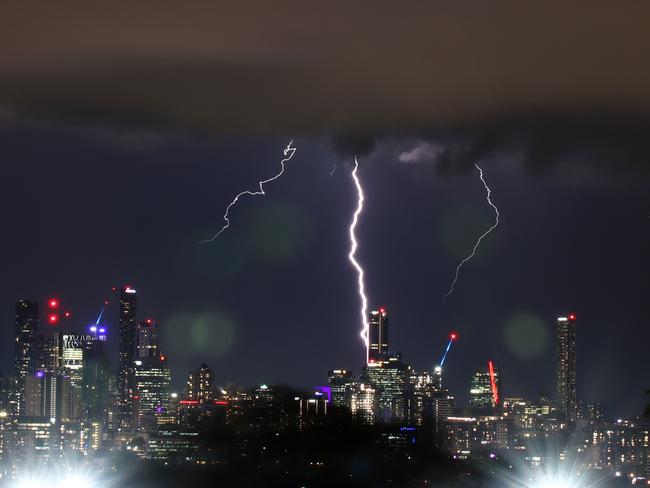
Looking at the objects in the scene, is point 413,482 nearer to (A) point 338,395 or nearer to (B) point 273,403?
(B) point 273,403

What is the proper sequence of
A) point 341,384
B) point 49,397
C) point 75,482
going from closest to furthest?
point 75,482, point 341,384, point 49,397

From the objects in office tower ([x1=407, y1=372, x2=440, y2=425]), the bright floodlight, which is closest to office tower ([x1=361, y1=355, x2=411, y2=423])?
office tower ([x1=407, y1=372, x2=440, y2=425])

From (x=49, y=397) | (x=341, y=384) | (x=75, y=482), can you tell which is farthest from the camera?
(x=49, y=397)

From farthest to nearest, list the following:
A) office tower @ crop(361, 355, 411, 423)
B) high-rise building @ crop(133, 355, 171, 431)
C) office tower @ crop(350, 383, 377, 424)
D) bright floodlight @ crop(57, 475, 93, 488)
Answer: high-rise building @ crop(133, 355, 171, 431)
office tower @ crop(361, 355, 411, 423)
office tower @ crop(350, 383, 377, 424)
bright floodlight @ crop(57, 475, 93, 488)

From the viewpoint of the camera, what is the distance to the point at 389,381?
78.2 m

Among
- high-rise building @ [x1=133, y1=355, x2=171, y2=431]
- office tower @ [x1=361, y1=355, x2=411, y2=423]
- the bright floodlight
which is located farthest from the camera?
high-rise building @ [x1=133, y1=355, x2=171, y2=431]

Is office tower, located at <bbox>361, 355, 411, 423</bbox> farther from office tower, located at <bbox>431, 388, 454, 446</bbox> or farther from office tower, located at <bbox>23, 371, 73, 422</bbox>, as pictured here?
office tower, located at <bbox>23, 371, 73, 422</bbox>

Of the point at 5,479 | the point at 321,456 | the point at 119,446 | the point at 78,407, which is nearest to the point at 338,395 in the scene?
the point at 119,446

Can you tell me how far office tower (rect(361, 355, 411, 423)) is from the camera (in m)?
74.7

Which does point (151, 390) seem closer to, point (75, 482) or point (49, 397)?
point (49, 397)

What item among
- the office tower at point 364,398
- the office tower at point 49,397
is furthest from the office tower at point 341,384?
the office tower at point 49,397

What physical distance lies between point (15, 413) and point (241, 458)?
47956 mm

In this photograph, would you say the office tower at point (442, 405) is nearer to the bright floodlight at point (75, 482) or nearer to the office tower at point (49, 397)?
the office tower at point (49, 397)

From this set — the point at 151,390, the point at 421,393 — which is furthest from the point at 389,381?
the point at 151,390
